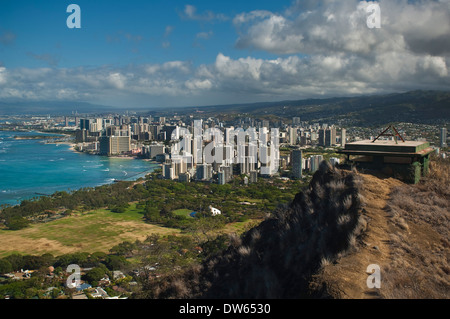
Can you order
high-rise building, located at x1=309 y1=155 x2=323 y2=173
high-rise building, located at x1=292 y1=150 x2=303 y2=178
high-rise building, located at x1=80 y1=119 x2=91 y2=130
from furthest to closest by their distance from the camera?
1. high-rise building, located at x1=80 y1=119 x2=91 y2=130
2. high-rise building, located at x1=309 y1=155 x2=323 y2=173
3. high-rise building, located at x1=292 y1=150 x2=303 y2=178

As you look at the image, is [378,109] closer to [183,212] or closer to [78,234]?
[183,212]

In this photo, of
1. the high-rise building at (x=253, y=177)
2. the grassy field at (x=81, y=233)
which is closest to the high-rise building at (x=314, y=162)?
the high-rise building at (x=253, y=177)

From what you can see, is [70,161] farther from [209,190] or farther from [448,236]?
[448,236]

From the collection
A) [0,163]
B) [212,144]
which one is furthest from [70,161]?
[212,144]

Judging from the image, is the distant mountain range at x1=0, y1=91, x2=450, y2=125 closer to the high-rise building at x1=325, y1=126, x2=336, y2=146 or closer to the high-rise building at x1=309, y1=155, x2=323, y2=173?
the high-rise building at x1=325, y1=126, x2=336, y2=146

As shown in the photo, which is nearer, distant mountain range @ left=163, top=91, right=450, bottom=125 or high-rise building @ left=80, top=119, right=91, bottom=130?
distant mountain range @ left=163, top=91, right=450, bottom=125

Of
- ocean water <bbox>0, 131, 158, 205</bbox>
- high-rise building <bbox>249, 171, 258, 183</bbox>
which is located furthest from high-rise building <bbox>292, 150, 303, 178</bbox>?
ocean water <bbox>0, 131, 158, 205</bbox>
